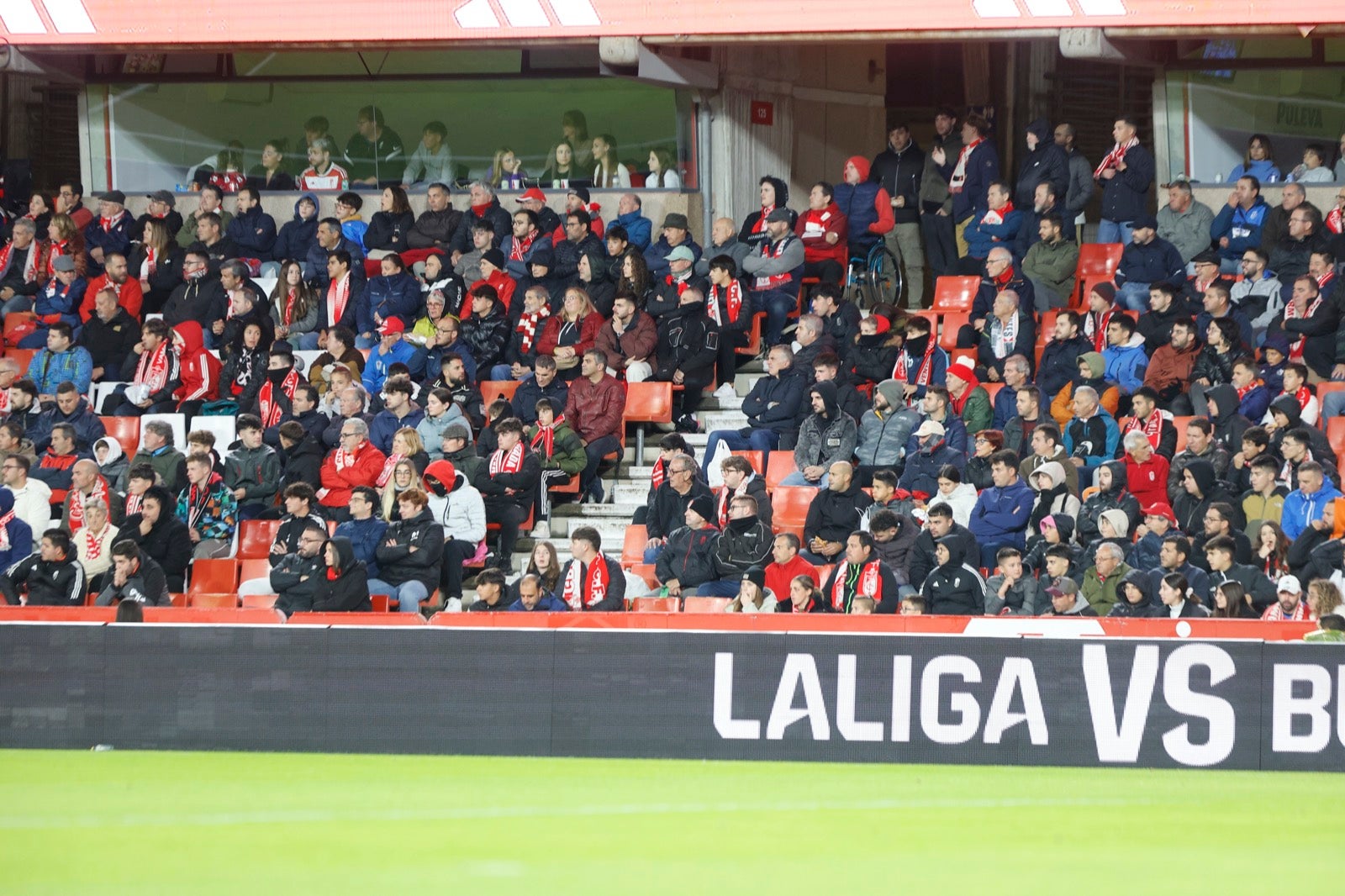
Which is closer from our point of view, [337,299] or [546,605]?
[546,605]

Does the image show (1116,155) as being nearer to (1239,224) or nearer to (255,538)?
(1239,224)

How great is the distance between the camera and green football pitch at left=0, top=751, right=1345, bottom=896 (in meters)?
7.92

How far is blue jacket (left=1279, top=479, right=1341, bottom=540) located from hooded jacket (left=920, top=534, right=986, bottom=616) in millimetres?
2063

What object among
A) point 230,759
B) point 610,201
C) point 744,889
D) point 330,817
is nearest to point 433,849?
point 330,817

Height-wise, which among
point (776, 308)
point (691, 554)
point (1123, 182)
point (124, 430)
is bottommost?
point (691, 554)

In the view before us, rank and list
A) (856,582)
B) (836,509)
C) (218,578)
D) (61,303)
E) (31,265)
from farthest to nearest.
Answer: (31,265) → (61,303) → (218,578) → (836,509) → (856,582)

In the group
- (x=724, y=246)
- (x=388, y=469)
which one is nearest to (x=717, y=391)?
(x=724, y=246)

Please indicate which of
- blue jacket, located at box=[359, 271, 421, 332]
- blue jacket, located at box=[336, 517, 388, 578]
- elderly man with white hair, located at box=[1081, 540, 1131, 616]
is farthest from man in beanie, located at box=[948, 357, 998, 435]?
blue jacket, located at box=[359, 271, 421, 332]

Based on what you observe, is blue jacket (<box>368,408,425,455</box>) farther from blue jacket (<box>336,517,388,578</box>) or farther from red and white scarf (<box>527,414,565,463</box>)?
blue jacket (<box>336,517,388,578</box>)

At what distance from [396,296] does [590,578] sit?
4.73m

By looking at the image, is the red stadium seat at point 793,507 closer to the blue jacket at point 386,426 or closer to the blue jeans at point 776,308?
the blue jeans at point 776,308

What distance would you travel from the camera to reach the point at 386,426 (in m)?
14.6

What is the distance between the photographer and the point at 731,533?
41.2ft

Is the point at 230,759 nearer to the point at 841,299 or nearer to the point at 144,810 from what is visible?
the point at 144,810
